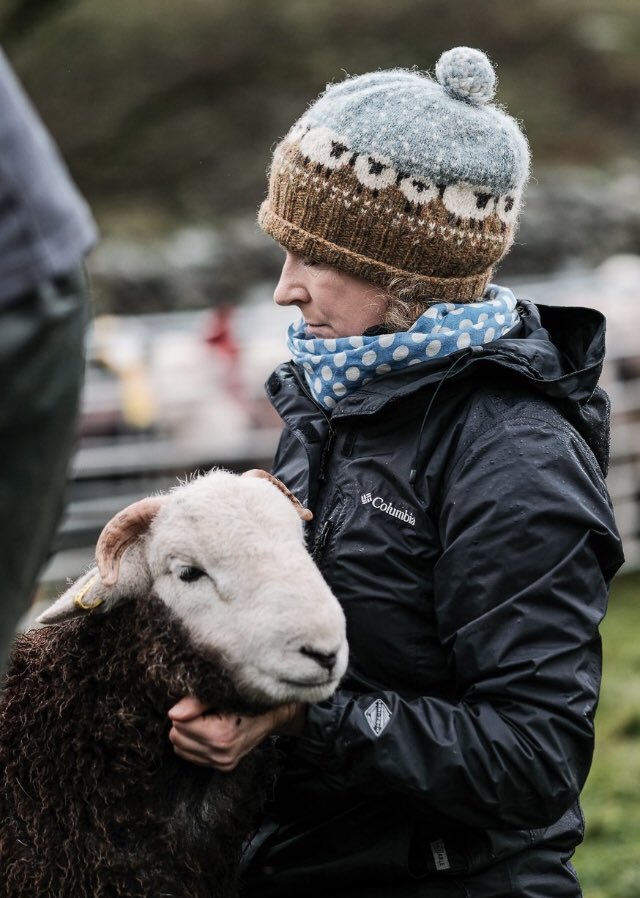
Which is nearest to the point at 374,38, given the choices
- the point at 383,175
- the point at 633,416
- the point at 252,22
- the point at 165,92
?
the point at 252,22

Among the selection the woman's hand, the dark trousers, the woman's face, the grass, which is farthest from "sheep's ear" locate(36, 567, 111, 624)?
the grass

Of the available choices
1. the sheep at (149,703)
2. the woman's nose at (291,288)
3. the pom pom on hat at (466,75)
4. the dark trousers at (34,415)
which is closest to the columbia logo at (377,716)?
the sheep at (149,703)

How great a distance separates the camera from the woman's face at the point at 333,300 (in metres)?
2.72

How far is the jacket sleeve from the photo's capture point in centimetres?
230

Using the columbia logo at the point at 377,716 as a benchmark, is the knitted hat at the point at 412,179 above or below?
above

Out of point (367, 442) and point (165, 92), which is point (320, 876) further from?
point (165, 92)

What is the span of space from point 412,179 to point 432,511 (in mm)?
728

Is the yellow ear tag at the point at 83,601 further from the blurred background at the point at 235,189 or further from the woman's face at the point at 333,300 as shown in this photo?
the blurred background at the point at 235,189

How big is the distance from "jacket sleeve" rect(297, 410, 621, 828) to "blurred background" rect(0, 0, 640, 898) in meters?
3.98

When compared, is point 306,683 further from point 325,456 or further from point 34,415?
point 34,415

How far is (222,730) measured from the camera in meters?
2.34

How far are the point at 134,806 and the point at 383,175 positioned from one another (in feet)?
4.75

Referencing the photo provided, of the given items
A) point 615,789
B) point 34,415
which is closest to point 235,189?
point 615,789

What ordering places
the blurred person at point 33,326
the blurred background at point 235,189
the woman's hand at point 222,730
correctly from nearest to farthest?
the blurred person at point 33,326, the woman's hand at point 222,730, the blurred background at point 235,189
